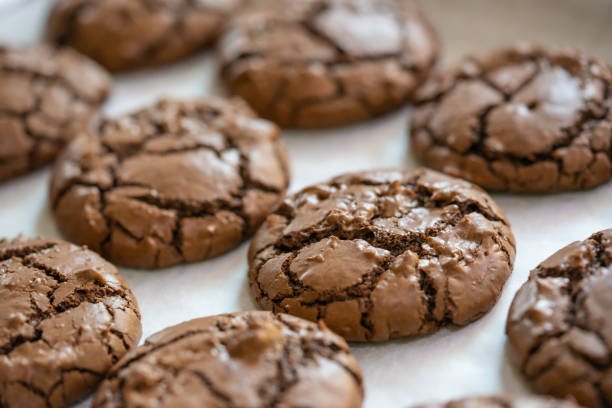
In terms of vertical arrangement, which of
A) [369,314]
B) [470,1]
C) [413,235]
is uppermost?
[470,1]

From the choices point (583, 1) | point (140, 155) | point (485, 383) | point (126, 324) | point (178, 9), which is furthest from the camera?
point (178, 9)

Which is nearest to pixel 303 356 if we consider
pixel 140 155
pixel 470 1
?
pixel 140 155

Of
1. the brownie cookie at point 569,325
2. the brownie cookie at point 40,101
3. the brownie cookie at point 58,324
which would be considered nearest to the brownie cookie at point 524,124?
the brownie cookie at point 569,325

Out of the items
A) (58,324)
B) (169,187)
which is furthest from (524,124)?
(58,324)

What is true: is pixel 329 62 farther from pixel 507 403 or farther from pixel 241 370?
pixel 507 403

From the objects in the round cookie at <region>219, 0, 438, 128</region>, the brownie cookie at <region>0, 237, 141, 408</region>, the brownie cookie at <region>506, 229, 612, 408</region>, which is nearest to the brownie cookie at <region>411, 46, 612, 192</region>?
the round cookie at <region>219, 0, 438, 128</region>

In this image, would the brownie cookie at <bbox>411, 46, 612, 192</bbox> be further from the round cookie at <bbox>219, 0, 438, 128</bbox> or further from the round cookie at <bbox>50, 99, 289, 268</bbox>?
the round cookie at <bbox>50, 99, 289, 268</bbox>

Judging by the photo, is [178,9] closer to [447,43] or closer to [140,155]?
[140,155]
